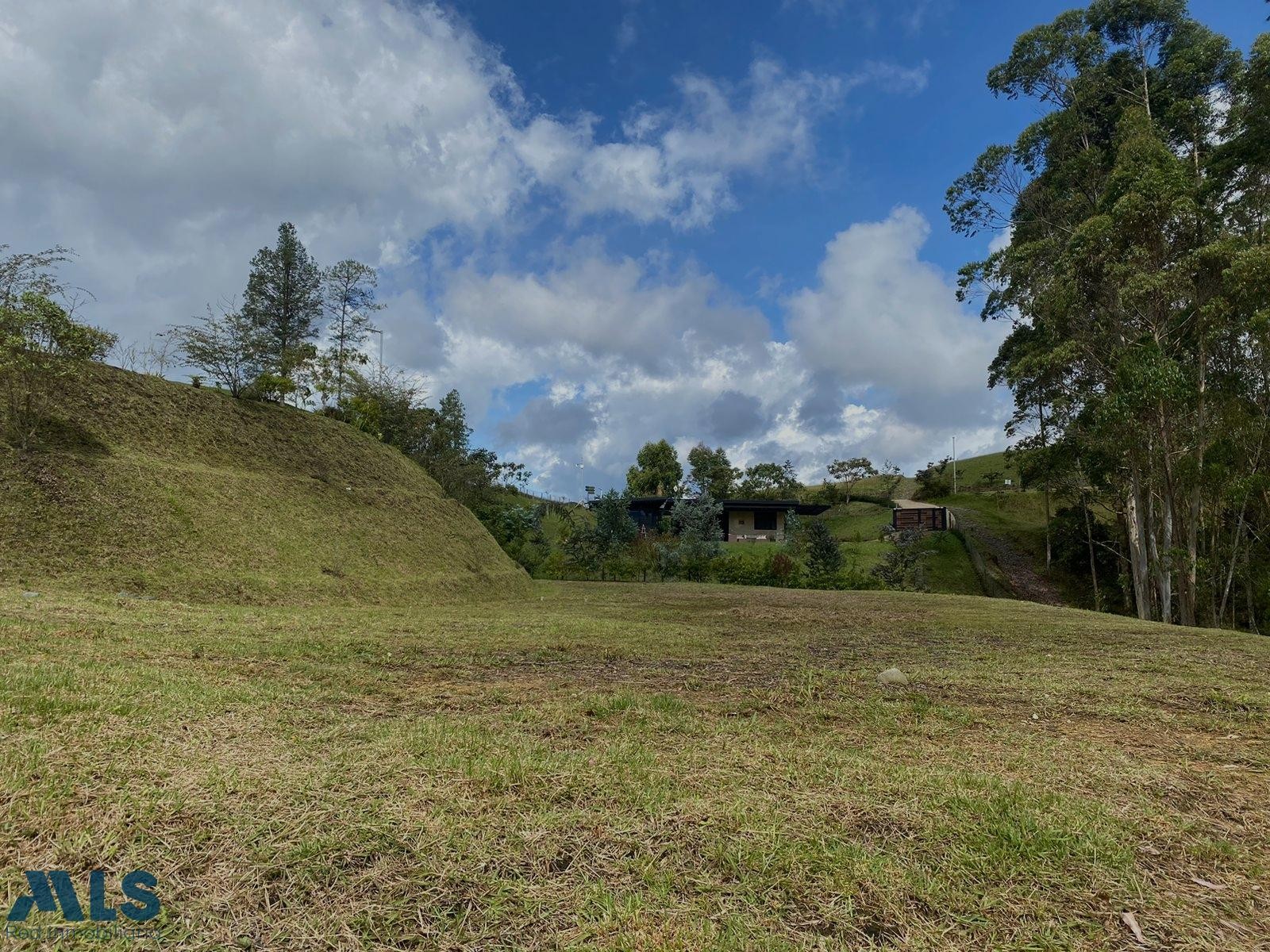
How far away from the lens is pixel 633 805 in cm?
264

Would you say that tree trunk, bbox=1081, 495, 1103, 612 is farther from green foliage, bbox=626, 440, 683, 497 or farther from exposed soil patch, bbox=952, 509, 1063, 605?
green foliage, bbox=626, 440, 683, 497

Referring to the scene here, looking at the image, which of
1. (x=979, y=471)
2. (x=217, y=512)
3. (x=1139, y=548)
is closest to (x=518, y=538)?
(x=217, y=512)

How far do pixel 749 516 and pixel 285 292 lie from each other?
32.9 metres

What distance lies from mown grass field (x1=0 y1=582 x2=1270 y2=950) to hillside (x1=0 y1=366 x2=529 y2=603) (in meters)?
7.23

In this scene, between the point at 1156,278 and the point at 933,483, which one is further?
the point at 933,483

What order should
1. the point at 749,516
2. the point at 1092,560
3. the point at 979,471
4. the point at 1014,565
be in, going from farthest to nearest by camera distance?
the point at 979,471, the point at 749,516, the point at 1014,565, the point at 1092,560

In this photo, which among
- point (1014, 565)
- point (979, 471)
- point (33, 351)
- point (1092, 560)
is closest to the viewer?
point (33, 351)

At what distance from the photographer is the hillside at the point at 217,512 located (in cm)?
1140

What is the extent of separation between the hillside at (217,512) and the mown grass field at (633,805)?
7.23 metres

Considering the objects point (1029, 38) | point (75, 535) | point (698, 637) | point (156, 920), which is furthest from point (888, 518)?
point (156, 920)

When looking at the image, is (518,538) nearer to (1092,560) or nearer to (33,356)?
(33,356)

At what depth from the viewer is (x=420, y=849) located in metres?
2.23

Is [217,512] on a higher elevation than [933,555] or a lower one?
higher

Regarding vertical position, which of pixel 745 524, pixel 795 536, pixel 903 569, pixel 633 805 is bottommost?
pixel 633 805
